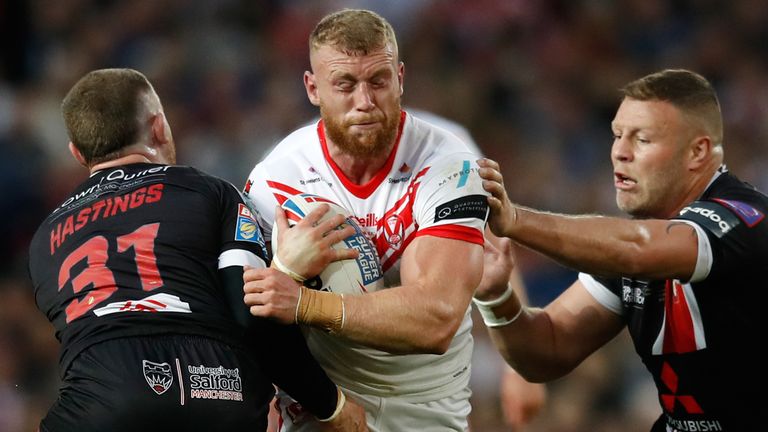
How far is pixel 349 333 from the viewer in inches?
165

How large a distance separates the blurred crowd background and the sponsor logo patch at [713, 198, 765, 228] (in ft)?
12.9

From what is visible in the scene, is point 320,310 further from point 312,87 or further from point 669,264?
point 669,264

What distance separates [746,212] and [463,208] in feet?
4.32

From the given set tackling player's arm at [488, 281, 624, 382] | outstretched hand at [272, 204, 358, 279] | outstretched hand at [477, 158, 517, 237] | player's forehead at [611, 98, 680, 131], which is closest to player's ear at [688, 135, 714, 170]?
player's forehead at [611, 98, 680, 131]

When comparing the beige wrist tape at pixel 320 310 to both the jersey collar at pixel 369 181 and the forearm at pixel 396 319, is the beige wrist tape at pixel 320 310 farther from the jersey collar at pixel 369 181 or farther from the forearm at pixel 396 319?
the jersey collar at pixel 369 181

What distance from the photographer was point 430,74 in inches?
388

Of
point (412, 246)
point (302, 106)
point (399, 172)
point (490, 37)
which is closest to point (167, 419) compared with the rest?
point (412, 246)

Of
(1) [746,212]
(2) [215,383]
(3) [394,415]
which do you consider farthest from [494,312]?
(2) [215,383]

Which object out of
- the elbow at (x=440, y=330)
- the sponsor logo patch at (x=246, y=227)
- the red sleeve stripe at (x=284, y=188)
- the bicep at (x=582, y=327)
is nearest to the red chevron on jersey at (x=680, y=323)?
the bicep at (x=582, y=327)

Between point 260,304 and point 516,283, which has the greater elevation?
point 260,304

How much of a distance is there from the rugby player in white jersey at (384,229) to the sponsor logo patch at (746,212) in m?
1.17

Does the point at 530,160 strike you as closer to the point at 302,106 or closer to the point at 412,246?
the point at 302,106

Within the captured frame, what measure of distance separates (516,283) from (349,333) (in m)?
2.00

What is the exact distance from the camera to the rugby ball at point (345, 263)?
4.40m
